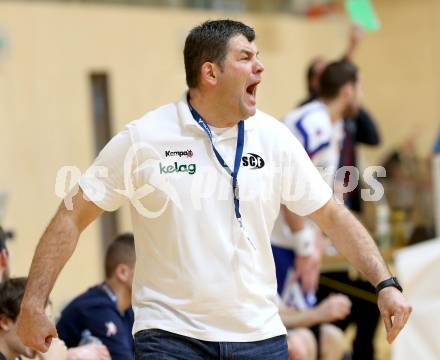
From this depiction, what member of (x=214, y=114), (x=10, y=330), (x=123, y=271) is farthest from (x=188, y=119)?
(x=123, y=271)

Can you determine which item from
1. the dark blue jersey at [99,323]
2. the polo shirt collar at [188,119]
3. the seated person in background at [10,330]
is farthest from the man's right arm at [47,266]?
the dark blue jersey at [99,323]

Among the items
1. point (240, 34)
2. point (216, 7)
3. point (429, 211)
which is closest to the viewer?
point (240, 34)

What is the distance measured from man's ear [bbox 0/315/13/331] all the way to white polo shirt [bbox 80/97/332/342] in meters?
0.87

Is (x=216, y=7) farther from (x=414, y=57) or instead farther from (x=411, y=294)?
(x=411, y=294)

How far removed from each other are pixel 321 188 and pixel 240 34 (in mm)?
681

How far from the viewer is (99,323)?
4949mm

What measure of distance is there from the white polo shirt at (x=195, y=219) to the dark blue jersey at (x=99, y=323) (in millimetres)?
1327

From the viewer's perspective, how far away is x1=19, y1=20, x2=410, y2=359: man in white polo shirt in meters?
3.51

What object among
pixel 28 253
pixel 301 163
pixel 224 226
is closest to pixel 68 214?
pixel 224 226

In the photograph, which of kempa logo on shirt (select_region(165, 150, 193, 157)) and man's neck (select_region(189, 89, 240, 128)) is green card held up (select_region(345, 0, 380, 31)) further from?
kempa logo on shirt (select_region(165, 150, 193, 157))

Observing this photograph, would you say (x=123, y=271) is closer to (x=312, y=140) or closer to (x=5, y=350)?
(x=5, y=350)

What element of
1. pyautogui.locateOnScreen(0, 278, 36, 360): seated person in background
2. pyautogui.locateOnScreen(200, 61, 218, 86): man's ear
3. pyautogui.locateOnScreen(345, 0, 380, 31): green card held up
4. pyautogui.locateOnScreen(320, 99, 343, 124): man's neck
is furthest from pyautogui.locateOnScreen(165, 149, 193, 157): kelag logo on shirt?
pyautogui.locateOnScreen(345, 0, 380, 31): green card held up

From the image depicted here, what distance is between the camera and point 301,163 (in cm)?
378

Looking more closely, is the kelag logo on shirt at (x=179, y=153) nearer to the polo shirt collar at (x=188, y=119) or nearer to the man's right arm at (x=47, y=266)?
the polo shirt collar at (x=188, y=119)
